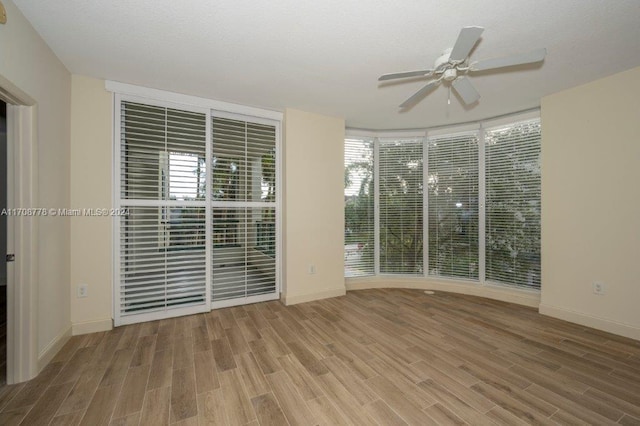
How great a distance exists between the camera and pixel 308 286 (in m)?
3.73

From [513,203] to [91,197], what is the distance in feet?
17.6

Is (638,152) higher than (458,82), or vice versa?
(458,82)

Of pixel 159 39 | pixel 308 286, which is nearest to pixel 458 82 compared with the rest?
pixel 159 39

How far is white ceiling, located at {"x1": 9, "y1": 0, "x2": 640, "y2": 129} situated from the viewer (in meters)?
1.78

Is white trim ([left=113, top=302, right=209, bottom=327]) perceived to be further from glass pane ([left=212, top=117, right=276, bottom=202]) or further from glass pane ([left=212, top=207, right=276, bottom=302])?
glass pane ([left=212, top=117, right=276, bottom=202])

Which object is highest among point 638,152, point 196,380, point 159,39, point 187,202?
point 159,39

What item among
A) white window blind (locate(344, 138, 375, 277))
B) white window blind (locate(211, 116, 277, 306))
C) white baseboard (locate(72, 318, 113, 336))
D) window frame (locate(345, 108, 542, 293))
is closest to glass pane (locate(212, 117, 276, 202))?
white window blind (locate(211, 116, 277, 306))

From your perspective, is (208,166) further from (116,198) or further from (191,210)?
(116,198)

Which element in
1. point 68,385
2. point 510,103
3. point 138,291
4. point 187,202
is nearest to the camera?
point 68,385

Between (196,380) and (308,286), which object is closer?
(196,380)

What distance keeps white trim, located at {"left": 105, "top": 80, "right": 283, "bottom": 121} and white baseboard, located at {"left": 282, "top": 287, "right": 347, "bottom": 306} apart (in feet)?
8.50

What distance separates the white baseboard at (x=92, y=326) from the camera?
103 inches

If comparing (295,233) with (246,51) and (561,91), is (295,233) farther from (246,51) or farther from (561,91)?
(561,91)

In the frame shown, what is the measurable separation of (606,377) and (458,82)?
2645 millimetres
